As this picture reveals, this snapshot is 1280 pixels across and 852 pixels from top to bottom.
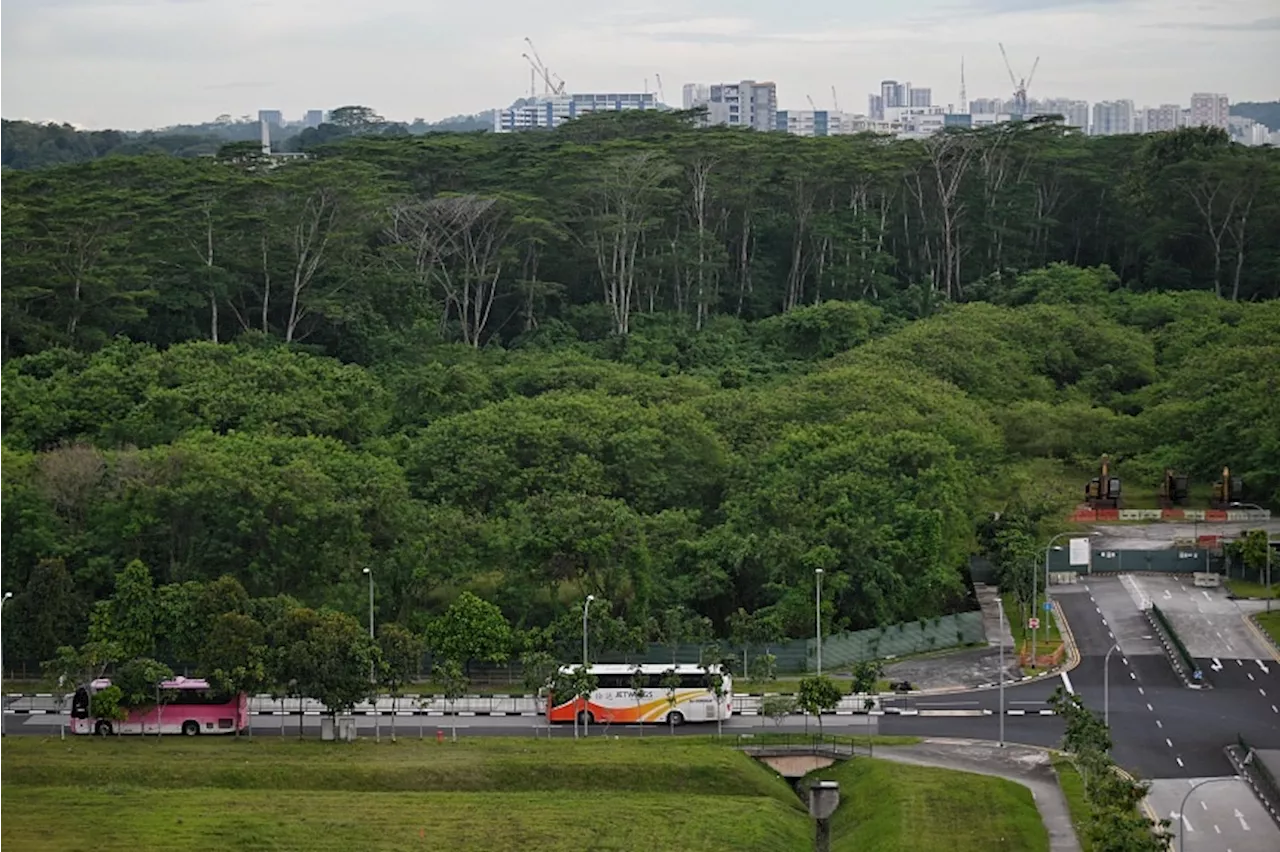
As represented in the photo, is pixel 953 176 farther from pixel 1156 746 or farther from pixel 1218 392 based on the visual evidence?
pixel 1156 746

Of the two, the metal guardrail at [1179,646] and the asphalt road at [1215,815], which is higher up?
the metal guardrail at [1179,646]

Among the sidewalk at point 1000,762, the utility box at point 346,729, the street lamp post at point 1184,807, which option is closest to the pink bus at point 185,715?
the utility box at point 346,729

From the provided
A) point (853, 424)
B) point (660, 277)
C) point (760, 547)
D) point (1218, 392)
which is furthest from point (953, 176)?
point (760, 547)

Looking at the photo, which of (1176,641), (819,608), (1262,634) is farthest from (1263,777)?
(1262,634)

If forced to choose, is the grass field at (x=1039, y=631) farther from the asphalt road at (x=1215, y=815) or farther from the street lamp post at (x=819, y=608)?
the asphalt road at (x=1215, y=815)

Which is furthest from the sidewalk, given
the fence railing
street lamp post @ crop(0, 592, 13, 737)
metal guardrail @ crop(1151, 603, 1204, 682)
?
street lamp post @ crop(0, 592, 13, 737)

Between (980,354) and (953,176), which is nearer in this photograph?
(980,354)
